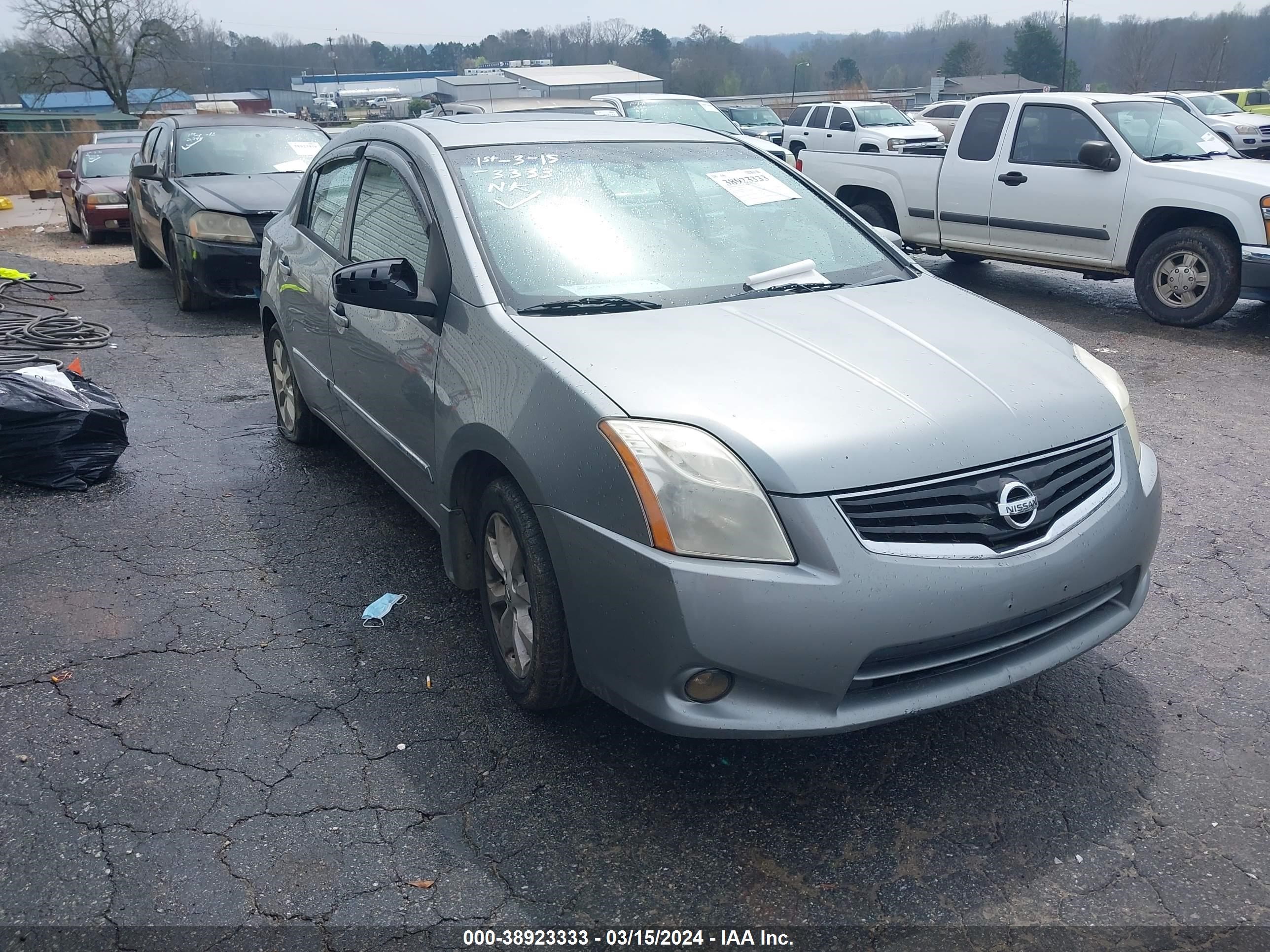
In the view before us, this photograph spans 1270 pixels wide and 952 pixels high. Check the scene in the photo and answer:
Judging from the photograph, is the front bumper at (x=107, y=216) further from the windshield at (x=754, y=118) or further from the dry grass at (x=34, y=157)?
the windshield at (x=754, y=118)

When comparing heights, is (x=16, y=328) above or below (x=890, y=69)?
below

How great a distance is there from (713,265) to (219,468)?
3.13m

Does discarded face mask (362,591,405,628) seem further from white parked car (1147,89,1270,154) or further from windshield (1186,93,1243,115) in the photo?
windshield (1186,93,1243,115)

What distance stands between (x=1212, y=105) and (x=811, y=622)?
26.1m

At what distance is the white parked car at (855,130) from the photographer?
2306cm

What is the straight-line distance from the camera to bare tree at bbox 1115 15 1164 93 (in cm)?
7450

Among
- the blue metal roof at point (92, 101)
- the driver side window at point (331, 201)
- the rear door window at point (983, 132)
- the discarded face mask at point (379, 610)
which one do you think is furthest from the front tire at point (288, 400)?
the blue metal roof at point (92, 101)

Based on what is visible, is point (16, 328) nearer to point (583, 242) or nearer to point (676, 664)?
point (583, 242)

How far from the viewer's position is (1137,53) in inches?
3078

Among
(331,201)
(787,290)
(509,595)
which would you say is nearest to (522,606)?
(509,595)

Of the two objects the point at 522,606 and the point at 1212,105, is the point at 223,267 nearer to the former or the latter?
the point at 522,606

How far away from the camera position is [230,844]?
260 cm

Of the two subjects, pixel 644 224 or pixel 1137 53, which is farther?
pixel 1137 53

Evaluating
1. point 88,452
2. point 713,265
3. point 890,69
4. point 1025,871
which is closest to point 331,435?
point 88,452
